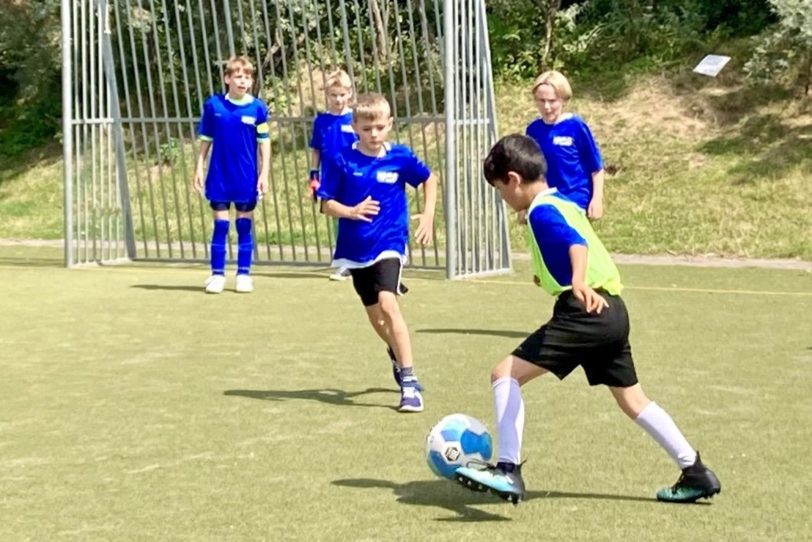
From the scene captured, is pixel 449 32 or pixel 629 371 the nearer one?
pixel 629 371

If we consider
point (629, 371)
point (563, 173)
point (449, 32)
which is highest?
point (449, 32)

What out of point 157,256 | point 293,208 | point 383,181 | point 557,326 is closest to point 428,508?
point 557,326

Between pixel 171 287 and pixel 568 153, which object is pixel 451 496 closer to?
pixel 568 153

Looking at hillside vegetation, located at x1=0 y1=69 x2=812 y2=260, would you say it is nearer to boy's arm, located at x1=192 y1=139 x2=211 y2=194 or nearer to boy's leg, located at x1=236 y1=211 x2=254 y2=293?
boy's leg, located at x1=236 y1=211 x2=254 y2=293

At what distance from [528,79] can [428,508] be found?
1644cm

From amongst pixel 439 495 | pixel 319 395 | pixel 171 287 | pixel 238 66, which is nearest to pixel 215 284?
pixel 171 287

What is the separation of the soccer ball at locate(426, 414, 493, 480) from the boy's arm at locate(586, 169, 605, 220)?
13.2 ft

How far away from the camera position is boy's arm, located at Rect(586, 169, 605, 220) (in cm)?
951

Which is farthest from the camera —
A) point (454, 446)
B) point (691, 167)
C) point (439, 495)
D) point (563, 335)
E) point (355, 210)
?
point (691, 167)

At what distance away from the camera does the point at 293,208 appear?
19.3 metres

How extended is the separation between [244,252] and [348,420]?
5861 mm

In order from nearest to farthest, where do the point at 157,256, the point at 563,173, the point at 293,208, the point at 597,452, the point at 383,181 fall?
1. the point at 597,452
2. the point at 383,181
3. the point at 563,173
4. the point at 157,256
5. the point at 293,208

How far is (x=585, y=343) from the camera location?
5422 mm

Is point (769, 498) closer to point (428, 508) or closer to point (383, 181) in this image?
point (428, 508)
